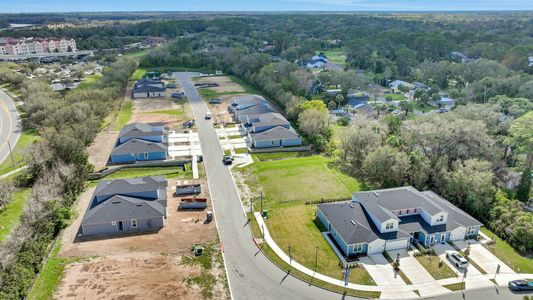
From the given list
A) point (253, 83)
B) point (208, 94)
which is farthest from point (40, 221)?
point (253, 83)

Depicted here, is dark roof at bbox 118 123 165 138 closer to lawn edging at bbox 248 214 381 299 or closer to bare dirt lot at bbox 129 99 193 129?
bare dirt lot at bbox 129 99 193 129

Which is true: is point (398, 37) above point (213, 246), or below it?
above

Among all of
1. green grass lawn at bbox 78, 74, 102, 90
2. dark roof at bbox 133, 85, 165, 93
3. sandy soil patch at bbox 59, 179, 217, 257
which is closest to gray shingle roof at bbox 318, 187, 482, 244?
sandy soil patch at bbox 59, 179, 217, 257

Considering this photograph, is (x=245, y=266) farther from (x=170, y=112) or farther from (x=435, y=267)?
(x=170, y=112)

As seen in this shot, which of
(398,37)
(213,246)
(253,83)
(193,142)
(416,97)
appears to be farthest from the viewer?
(398,37)

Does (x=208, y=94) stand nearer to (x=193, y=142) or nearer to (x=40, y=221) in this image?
(x=193, y=142)

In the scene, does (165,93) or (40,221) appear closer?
(40,221)

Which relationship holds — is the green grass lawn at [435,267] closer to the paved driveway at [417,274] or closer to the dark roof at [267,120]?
the paved driveway at [417,274]
